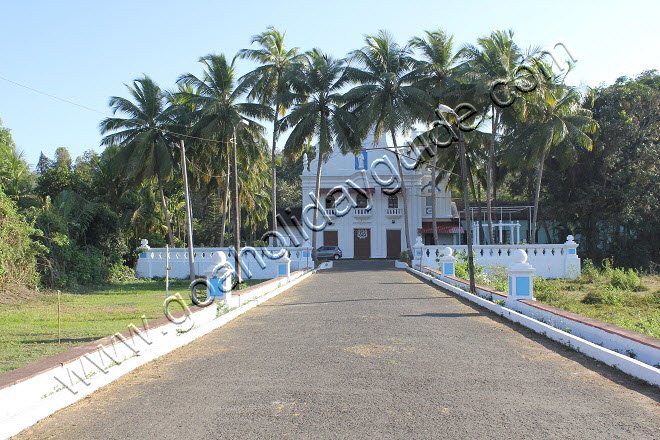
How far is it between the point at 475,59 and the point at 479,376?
2848 centimetres

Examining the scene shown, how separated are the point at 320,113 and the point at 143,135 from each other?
10376 mm

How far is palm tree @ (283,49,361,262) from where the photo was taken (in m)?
32.2

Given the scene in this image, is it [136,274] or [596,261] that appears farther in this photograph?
[596,261]

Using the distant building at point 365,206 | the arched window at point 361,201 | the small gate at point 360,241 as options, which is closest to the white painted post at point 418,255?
the distant building at point 365,206

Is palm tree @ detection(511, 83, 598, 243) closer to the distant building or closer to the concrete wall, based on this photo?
the concrete wall

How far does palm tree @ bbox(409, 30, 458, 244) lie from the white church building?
A: 29.3 ft

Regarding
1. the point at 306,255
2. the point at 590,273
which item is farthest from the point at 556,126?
the point at 306,255

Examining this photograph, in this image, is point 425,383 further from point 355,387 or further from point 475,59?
point 475,59

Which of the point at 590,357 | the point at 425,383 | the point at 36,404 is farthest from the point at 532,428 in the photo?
the point at 36,404

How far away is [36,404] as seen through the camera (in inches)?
209

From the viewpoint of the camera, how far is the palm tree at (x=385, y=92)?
31797 millimetres

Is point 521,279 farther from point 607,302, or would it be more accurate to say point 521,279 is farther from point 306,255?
point 306,255

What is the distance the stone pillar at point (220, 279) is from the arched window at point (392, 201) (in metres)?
31.5

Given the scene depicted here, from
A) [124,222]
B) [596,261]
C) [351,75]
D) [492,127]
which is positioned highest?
[351,75]
